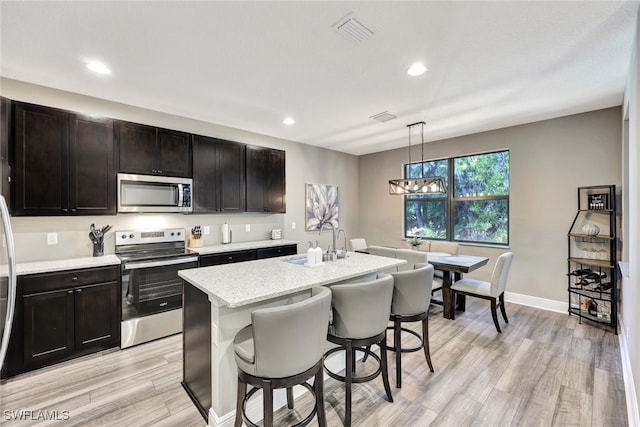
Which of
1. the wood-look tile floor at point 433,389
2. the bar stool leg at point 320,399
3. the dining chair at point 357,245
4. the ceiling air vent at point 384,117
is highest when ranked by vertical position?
the ceiling air vent at point 384,117

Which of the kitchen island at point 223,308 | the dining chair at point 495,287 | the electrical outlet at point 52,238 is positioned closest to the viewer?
the kitchen island at point 223,308

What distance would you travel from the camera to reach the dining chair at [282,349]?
1.44 metres

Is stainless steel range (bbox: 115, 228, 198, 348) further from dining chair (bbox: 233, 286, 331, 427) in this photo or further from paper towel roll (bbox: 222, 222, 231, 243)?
dining chair (bbox: 233, 286, 331, 427)

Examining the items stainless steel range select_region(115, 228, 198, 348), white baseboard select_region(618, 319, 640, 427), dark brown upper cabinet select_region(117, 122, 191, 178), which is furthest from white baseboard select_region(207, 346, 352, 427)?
dark brown upper cabinet select_region(117, 122, 191, 178)

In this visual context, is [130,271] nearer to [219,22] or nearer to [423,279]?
[219,22]

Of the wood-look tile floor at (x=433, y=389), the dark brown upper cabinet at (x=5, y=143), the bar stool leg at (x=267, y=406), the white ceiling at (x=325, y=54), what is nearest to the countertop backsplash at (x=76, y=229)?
the dark brown upper cabinet at (x=5, y=143)

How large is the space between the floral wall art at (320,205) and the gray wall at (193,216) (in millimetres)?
133

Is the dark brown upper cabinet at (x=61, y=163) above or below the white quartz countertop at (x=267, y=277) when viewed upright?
above

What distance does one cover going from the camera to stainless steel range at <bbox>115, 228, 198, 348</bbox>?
3.02 meters

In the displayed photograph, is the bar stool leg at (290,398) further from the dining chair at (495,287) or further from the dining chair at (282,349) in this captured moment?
the dining chair at (495,287)

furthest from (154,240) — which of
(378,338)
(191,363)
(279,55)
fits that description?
(378,338)

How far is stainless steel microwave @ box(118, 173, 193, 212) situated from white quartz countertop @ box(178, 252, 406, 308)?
155 centimetres

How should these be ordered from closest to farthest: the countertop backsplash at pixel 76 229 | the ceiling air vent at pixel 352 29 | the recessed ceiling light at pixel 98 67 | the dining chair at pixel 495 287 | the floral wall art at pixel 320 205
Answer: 1. the ceiling air vent at pixel 352 29
2. the recessed ceiling light at pixel 98 67
3. the countertop backsplash at pixel 76 229
4. the dining chair at pixel 495 287
5. the floral wall art at pixel 320 205

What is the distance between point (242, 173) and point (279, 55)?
2203 millimetres
